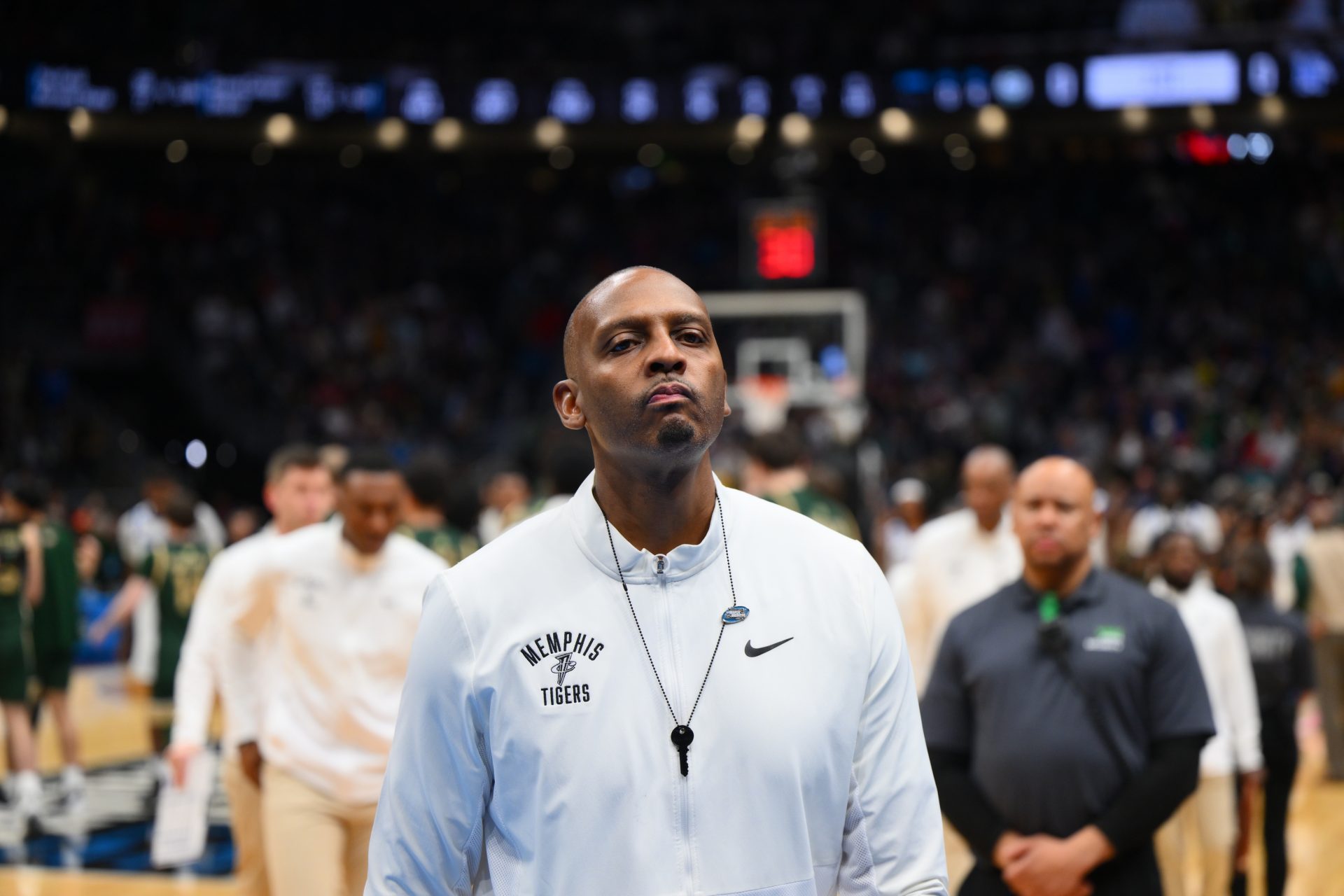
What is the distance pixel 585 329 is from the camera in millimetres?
2260

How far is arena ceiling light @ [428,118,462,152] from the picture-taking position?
905 inches

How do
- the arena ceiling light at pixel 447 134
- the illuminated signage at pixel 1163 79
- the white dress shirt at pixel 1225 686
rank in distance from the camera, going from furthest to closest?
the arena ceiling light at pixel 447 134 < the illuminated signage at pixel 1163 79 < the white dress shirt at pixel 1225 686

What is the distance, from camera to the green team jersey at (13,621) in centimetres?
952

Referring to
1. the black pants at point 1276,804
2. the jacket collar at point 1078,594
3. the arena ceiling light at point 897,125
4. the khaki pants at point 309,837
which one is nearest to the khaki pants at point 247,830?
the khaki pants at point 309,837

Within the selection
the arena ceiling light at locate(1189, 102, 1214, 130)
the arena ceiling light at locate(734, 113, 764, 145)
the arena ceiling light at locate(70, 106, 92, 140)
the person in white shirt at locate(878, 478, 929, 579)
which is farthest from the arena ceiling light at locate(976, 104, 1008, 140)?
the arena ceiling light at locate(70, 106, 92, 140)

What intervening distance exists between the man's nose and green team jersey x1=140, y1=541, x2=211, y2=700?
782 cm

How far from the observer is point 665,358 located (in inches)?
85.5

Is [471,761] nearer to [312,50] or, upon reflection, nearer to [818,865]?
[818,865]

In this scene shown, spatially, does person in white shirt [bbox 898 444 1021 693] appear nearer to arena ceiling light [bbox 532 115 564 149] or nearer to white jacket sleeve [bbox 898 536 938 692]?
white jacket sleeve [bbox 898 536 938 692]

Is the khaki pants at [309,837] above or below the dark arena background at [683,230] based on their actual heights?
below

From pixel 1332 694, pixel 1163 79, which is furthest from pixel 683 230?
pixel 1332 694

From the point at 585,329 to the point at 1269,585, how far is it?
243 inches

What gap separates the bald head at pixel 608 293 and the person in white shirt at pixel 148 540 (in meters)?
7.89

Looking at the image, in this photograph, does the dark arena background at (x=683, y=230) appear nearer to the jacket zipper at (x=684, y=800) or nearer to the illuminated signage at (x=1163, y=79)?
the illuminated signage at (x=1163, y=79)
